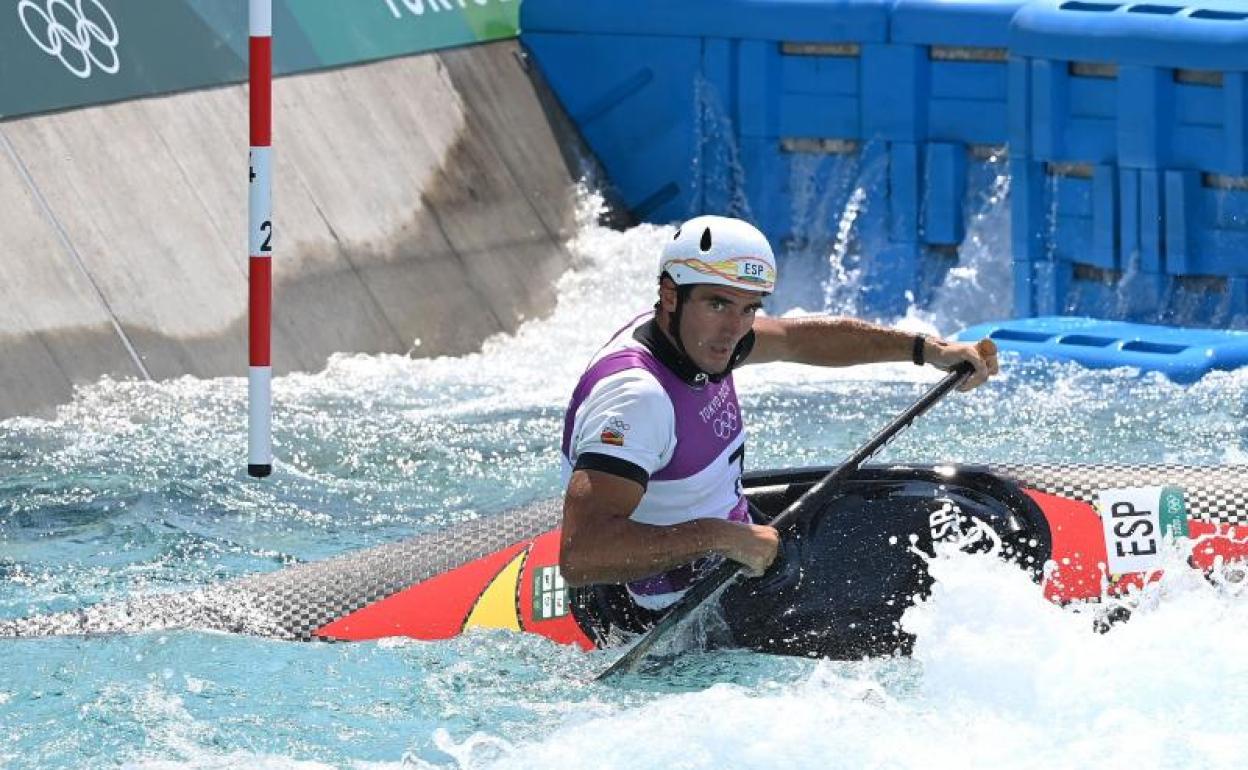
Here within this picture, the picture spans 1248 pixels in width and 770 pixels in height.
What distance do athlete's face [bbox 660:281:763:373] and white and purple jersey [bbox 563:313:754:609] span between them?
4 centimetres

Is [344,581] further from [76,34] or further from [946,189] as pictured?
[946,189]

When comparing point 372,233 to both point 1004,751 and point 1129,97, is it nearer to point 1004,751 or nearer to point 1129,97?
point 1129,97

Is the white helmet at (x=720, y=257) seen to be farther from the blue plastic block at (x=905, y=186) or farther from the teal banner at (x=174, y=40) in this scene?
the blue plastic block at (x=905, y=186)

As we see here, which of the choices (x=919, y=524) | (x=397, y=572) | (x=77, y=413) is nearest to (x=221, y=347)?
(x=77, y=413)

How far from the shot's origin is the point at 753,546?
15.1ft

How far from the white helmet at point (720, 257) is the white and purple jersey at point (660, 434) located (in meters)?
0.16

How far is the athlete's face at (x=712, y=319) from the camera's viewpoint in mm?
4684

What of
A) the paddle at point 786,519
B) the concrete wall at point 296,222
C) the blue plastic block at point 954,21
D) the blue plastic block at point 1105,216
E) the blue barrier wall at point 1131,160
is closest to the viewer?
the paddle at point 786,519

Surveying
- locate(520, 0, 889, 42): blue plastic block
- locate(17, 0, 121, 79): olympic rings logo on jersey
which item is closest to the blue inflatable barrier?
locate(520, 0, 889, 42): blue plastic block

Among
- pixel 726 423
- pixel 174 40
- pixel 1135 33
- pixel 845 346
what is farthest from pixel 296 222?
pixel 726 423

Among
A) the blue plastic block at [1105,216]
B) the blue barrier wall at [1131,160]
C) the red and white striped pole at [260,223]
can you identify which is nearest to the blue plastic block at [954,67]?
the blue barrier wall at [1131,160]

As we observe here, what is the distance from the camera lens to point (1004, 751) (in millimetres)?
4652

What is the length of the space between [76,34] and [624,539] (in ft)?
16.3

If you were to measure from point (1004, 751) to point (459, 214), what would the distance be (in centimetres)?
592
